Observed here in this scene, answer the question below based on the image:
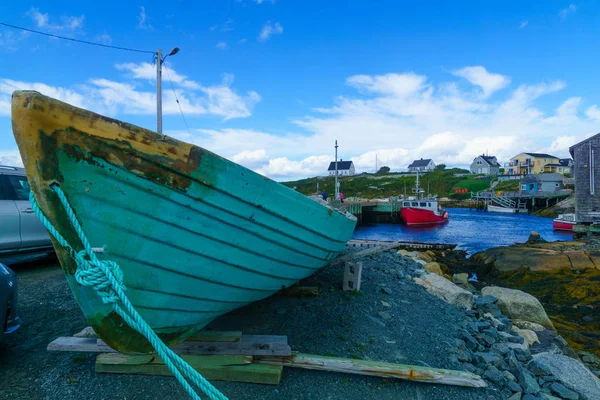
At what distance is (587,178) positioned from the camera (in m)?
22.6

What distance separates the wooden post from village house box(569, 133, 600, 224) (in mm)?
24525

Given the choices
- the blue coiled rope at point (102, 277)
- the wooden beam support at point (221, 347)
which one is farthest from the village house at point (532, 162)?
the blue coiled rope at point (102, 277)

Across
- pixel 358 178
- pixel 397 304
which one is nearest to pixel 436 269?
pixel 397 304

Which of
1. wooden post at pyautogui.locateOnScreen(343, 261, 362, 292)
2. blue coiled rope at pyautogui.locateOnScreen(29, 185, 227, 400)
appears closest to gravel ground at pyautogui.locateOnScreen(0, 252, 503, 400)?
wooden post at pyautogui.locateOnScreen(343, 261, 362, 292)

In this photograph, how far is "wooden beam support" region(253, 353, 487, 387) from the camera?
11.2ft

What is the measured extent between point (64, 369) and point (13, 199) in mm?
4286

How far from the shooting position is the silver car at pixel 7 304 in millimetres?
3346

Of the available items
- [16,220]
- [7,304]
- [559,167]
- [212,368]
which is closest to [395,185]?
[559,167]

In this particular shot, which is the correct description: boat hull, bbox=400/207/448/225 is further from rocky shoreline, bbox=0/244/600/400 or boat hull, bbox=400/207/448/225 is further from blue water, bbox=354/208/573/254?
rocky shoreline, bbox=0/244/600/400

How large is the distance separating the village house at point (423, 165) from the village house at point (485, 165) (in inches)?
431

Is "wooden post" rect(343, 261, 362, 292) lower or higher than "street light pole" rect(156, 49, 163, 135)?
lower

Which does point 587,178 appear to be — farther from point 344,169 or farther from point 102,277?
point 344,169

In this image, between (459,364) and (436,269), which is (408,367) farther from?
(436,269)

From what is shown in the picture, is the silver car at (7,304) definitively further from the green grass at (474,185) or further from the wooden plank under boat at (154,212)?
the green grass at (474,185)
